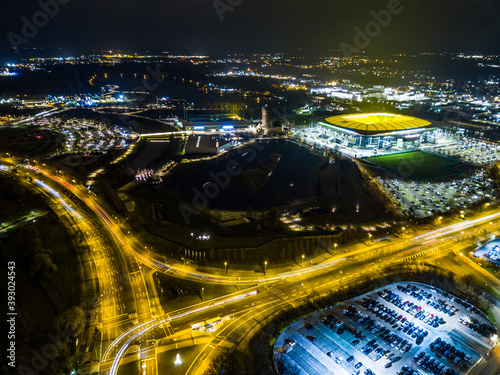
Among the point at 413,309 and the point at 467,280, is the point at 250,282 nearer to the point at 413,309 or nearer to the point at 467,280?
the point at 413,309

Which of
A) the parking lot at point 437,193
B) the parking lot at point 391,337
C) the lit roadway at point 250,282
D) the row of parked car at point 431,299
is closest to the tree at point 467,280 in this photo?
the lit roadway at point 250,282

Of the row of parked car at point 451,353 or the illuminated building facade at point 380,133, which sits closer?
the row of parked car at point 451,353

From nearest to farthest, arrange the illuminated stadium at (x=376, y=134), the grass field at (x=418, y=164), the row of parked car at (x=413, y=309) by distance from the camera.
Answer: the row of parked car at (x=413, y=309) → the grass field at (x=418, y=164) → the illuminated stadium at (x=376, y=134)

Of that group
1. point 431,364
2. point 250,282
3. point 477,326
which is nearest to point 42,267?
point 250,282

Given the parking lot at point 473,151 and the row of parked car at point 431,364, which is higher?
the parking lot at point 473,151

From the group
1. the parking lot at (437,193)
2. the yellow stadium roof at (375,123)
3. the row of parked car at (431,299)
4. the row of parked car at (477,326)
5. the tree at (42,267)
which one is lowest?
the row of parked car at (477,326)

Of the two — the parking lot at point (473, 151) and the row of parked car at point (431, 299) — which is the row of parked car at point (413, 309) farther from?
the parking lot at point (473, 151)

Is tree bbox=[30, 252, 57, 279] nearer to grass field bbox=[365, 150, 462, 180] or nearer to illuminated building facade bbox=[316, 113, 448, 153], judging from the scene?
grass field bbox=[365, 150, 462, 180]

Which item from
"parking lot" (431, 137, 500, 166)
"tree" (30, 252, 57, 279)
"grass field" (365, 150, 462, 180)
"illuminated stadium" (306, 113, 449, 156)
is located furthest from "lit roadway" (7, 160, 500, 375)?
"illuminated stadium" (306, 113, 449, 156)
